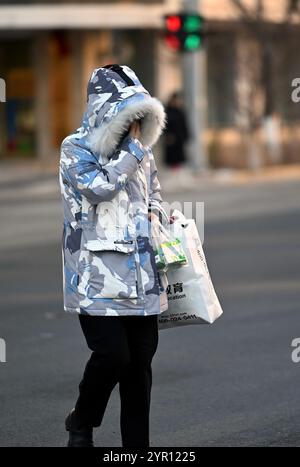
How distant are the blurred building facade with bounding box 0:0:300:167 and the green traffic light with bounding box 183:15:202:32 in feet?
18.0

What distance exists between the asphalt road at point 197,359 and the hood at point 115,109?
5.29 ft

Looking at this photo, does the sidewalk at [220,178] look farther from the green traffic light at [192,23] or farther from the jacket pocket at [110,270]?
the jacket pocket at [110,270]

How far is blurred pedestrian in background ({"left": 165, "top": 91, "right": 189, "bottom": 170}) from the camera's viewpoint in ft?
90.8

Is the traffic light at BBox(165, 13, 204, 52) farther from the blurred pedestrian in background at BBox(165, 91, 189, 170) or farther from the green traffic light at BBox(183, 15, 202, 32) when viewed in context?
the blurred pedestrian in background at BBox(165, 91, 189, 170)

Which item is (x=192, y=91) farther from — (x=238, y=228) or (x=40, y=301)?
(x=40, y=301)

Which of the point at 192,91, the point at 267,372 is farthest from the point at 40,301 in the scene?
the point at 192,91

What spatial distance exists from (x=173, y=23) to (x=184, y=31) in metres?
0.38

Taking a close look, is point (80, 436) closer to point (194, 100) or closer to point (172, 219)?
point (172, 219)

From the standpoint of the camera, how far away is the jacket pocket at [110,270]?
216 inches

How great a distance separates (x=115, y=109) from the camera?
18.3 feet

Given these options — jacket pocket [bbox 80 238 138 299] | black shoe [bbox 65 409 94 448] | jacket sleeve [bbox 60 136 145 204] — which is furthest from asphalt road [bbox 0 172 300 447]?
jacket sleeve [bbox 60 136 145 204]

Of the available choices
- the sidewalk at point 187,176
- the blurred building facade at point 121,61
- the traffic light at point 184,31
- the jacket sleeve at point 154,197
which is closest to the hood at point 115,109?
the jacket sleeve at point 154,197

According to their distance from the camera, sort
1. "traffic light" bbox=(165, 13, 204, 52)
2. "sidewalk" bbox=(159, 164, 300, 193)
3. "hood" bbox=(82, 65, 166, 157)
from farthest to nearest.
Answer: "traffic light" bbox=(165, 13, 204, 52), "sidewalk" bbox=(159, 164, 300, 193), "hood" bbox=(82, 65, 166, 157)
